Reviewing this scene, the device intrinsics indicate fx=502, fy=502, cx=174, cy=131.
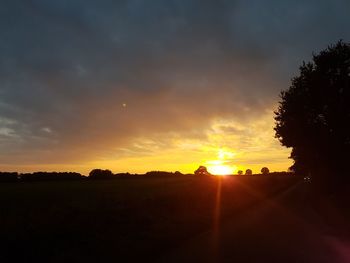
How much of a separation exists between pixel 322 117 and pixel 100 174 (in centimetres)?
7686

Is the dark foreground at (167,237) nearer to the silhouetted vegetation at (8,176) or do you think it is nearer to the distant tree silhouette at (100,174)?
the silhouetted vegetation at (8,176)

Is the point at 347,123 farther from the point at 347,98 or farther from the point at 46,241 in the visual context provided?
the point at 46,241

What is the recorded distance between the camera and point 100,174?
11281 centimetres

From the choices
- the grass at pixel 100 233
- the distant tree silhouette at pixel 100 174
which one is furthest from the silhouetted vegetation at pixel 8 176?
the grass at pixel 100 233

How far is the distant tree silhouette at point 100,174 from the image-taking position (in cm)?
11103

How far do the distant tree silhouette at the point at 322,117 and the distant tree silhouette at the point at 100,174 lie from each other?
71.0 meters

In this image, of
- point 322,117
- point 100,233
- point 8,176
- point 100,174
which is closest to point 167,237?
point 100,233

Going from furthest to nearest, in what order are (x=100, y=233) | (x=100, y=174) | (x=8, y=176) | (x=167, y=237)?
(x=100, y=174), (x=8, y=176), (x=100, y=233), (x=167, y=237)

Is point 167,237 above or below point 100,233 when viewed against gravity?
below

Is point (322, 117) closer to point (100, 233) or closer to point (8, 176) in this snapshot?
point (100, 233)

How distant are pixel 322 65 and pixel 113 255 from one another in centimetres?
3510

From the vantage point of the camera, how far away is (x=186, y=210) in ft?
85.9

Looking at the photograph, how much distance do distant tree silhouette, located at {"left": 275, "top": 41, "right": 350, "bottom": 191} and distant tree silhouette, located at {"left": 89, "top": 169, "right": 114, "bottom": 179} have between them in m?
71.0

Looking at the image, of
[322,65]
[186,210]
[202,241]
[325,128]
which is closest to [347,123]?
[325,128]
